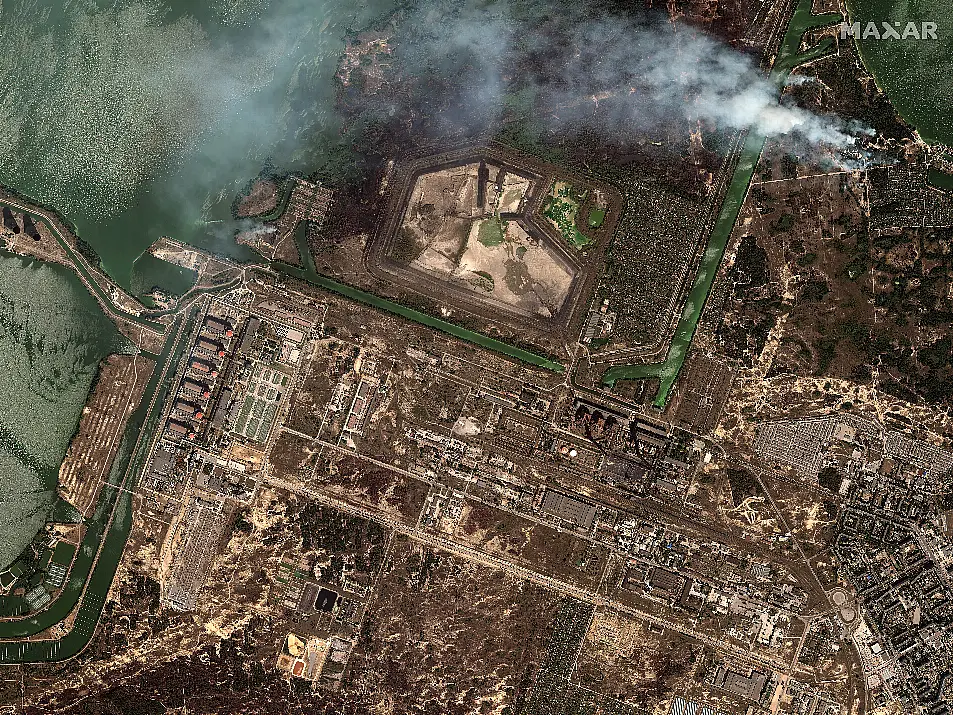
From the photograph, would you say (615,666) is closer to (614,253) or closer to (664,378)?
(664,378)

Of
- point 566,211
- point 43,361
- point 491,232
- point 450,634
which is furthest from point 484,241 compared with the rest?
point 43,361

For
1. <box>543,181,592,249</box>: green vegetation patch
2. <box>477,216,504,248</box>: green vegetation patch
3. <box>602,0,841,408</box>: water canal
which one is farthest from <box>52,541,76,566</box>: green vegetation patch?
<box>543,181,592,249</box>: green vegetation patch

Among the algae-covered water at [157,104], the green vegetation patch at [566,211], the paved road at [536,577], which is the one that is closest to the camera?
the paved road at [536,577]

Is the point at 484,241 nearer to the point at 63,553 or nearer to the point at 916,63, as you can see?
the point at 916,63

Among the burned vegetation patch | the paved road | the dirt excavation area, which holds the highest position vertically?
the dirt excavation area

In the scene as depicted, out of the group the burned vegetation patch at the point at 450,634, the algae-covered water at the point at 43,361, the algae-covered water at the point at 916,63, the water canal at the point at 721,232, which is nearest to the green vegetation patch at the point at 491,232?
the water canal at the point at 721,232

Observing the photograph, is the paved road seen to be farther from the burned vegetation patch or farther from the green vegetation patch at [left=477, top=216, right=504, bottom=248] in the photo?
the green vegetation patch at [left=477, top=216, right=504, bottom=248]

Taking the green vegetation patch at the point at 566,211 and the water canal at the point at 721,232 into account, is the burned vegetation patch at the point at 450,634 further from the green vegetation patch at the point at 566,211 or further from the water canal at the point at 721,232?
the green vegetation patch at the point at 566,211
